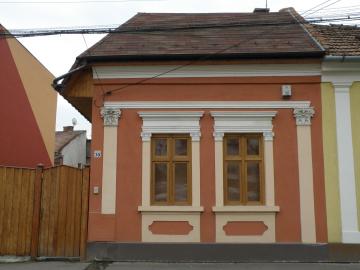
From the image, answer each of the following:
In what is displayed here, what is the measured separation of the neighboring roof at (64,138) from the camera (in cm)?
2722

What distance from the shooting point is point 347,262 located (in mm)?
10094

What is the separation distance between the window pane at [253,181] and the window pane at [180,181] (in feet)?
4.73

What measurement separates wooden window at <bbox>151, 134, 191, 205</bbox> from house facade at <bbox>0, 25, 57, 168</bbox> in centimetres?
656

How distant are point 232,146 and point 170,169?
59.5 inches

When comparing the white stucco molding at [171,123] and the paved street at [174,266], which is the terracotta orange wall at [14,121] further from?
the white stucco molding at [171,123]

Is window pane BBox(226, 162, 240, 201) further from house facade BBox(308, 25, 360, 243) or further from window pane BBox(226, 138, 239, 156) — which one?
house facade BBox(308, 25, 360, 243)

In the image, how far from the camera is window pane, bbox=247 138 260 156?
1069 centimetres

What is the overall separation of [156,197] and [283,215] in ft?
9.35

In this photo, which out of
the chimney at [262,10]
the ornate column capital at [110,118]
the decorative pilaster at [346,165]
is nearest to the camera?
the decorative pilaster at [346,165]

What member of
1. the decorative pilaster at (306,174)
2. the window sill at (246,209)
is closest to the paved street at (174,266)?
the decorative pilaster at (306,174)

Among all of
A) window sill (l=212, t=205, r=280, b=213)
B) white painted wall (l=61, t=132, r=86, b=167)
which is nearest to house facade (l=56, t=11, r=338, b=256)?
window sill (l=212, t=205, r=280, b=213)

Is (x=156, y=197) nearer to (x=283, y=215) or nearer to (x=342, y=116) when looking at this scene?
(x=283, y=215)

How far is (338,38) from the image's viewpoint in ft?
38.3

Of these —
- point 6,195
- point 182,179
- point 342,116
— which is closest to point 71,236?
point 6,195
